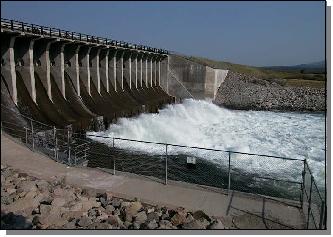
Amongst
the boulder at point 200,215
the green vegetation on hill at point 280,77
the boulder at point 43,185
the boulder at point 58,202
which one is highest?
the green vegetation on hill at point 280,77

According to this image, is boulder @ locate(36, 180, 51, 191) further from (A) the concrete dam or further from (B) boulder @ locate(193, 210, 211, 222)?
(A) the concrete dam

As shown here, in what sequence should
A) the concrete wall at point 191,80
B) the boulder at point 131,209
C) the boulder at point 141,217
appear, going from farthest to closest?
the concrete wall at point 191,80
the boulder at point 131,209
the boulder at point 141,217

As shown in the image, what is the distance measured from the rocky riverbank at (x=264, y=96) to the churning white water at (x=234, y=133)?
20.4 feet

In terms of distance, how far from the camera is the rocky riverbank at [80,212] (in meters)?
8.41

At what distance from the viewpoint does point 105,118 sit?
28375mm

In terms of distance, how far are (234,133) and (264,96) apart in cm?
2337

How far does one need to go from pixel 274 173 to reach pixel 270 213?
34.7ft

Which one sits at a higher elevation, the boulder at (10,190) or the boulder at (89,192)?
the boulder at (10,190)

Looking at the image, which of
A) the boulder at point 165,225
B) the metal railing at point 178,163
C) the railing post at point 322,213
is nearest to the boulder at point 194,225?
the boulder at point 165,225

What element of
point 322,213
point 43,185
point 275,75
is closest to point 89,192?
point 43,185

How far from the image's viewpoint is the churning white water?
77.3 feet

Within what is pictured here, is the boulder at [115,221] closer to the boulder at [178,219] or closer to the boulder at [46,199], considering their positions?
the boulder at [178,219]

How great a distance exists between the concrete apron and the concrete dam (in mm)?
11306

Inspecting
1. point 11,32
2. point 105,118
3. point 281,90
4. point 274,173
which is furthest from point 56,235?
point 281,90
